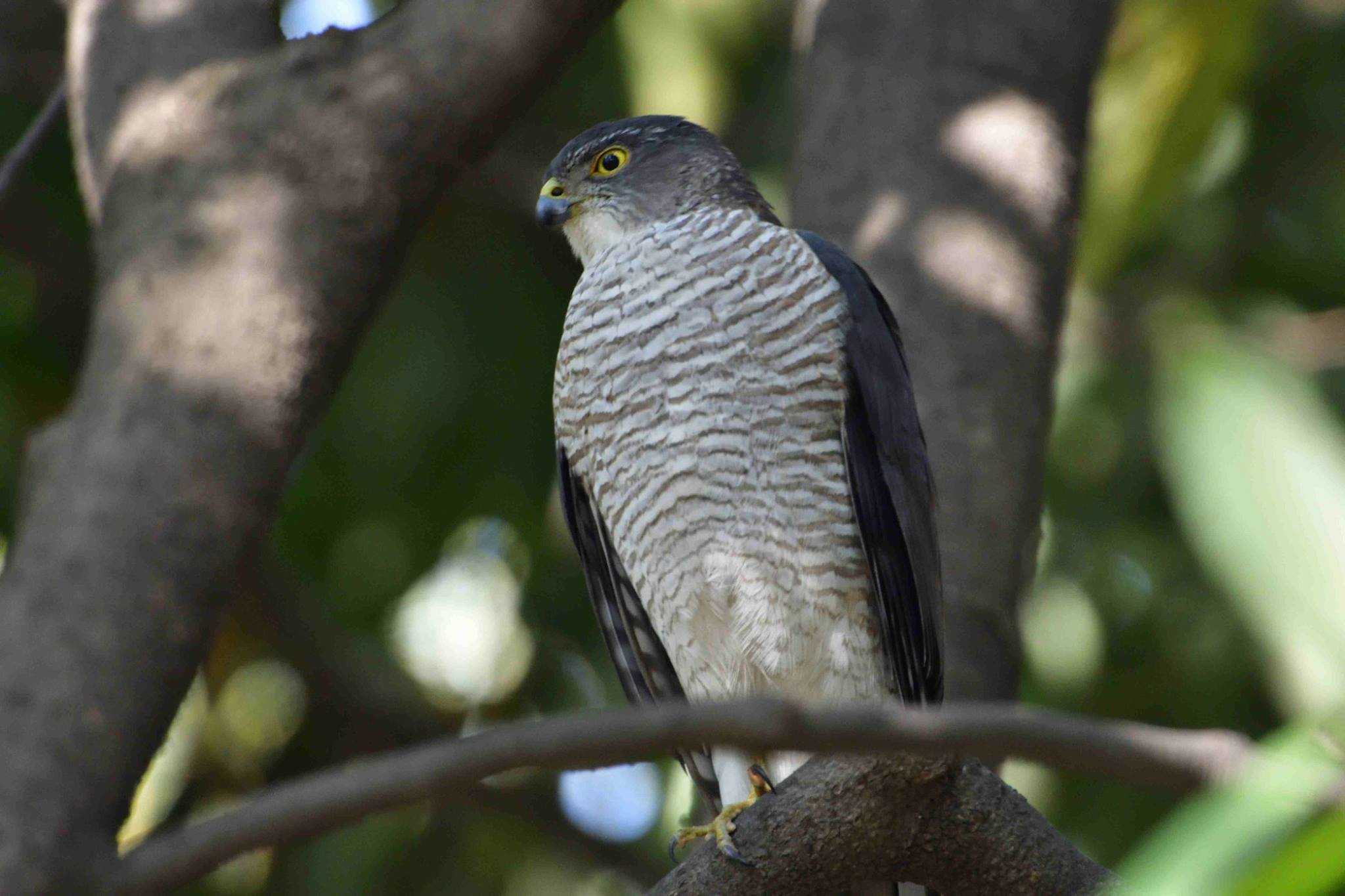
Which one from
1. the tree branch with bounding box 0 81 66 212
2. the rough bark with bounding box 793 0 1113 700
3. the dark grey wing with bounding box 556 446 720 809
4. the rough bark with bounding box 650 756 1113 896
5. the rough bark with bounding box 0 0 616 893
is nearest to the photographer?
the rough bark with bounding box 650 756 1113 896

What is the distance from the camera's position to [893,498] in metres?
3.49

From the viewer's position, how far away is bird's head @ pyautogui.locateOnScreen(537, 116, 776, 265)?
4188mm

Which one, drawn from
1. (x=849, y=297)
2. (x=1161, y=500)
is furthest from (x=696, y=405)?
(x=1161, y=500)

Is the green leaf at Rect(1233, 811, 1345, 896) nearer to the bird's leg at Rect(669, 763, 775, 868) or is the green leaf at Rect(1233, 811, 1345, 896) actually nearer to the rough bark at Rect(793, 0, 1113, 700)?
the bird's leg at Rect(669, 763, 775, 868)

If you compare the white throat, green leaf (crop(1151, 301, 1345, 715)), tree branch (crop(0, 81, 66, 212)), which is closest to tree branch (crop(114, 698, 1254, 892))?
green leaf (crop(1151, 301, 1345, 715))

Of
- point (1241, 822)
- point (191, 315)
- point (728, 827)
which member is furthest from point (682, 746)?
point (191, 315)

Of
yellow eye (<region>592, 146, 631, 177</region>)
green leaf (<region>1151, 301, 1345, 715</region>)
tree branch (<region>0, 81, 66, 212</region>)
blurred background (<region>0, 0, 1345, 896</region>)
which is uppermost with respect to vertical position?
tree branch (<region>0, 81, 66, 212</region>)

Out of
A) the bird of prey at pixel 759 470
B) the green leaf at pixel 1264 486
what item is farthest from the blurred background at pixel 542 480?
the green leaf at pixel 1264 486

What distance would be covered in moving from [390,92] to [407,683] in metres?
2.87

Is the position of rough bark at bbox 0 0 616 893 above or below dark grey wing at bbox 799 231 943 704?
above

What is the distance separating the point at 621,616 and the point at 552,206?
1.12m

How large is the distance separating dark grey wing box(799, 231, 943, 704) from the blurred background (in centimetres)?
173

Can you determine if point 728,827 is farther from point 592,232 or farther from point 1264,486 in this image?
point 592,232

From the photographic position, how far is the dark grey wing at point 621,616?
13.1ft
